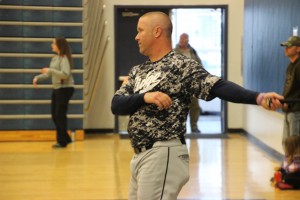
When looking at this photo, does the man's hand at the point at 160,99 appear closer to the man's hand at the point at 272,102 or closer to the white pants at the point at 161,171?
the white pants at the point at 161,171

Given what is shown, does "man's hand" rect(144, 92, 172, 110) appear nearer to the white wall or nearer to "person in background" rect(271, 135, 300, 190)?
"person in background" rect(271, 135, 300, 190)

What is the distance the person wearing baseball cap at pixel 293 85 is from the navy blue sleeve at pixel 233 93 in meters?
3.22

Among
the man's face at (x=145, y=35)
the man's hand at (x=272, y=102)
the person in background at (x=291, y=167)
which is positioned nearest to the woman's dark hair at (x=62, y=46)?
the person in background at (x=291, y=167)

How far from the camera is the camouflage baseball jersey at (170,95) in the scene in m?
2.96

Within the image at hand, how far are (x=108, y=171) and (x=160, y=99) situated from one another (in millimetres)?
4447

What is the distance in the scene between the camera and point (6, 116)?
9852 mm

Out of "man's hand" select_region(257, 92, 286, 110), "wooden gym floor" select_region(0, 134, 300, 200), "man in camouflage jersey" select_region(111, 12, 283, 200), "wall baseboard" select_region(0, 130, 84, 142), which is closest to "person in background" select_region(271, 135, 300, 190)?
"wooden gym floor" select_region(0, 134, 300, 200)

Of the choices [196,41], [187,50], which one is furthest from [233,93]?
[196,41]

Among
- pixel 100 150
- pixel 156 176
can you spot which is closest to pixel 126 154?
pixel 100 150

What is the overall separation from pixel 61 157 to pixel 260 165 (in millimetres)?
2814

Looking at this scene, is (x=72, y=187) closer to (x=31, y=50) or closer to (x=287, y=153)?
(x=287, y=153)

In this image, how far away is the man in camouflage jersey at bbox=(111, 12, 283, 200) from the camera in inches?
117

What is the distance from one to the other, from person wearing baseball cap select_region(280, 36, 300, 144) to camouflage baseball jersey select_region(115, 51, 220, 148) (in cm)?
320

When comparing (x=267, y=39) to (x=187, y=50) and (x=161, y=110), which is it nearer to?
(x=187, y=50)
